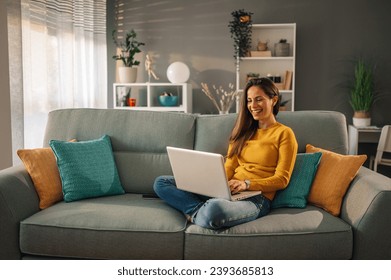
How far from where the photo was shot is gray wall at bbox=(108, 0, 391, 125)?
552 centimetres

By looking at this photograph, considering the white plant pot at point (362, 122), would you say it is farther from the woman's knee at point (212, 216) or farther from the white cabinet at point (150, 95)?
the woman's knee at point (212, 216)

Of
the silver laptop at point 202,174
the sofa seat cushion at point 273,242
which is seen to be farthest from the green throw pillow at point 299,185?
the sofa seat cushion at point 273,242

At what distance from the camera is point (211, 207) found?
88.8 inches

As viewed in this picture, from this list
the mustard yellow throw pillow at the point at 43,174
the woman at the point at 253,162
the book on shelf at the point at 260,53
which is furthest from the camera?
the book on shelf at the point at 260,53

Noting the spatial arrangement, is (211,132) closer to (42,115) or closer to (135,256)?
(135,256)

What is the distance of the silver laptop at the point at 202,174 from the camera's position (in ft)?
7.49

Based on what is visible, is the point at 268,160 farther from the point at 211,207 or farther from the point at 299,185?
the point at 211,207

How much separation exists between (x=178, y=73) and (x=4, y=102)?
86.3 inches

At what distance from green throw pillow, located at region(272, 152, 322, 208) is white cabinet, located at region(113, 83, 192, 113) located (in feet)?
9.52

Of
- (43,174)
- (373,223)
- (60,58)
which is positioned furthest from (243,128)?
(60,58)

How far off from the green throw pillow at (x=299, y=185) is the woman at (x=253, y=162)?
60 millimetres

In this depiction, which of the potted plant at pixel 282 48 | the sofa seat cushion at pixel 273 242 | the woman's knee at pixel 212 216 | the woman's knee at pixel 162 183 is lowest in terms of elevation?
the sofa seat cushion at pixel 273 242

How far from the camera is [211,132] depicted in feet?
9.58
